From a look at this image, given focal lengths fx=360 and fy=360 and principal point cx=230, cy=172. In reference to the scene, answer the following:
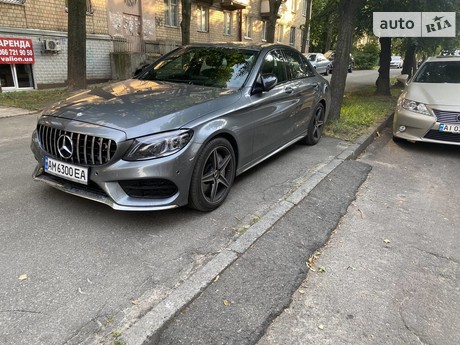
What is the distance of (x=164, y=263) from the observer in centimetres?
273

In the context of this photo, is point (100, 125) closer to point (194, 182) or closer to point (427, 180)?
point (194, 182)

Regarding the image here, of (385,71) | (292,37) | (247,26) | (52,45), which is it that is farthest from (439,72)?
(292,37)

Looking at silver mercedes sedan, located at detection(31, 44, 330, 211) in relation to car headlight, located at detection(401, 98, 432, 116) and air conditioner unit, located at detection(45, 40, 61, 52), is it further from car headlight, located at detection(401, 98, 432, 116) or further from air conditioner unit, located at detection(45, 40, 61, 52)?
air conditioner unit, located at detection(45, 40, 61, 52)

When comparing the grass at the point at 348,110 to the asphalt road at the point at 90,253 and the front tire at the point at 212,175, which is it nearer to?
the asphalt road at the point at 90,253

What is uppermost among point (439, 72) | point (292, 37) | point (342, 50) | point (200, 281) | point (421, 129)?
point (292, 37)

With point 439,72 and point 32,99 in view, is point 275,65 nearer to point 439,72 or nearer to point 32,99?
point 439,72

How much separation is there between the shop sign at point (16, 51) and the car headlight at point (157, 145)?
39.0ft

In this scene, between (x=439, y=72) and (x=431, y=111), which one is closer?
(x=431, y=111)

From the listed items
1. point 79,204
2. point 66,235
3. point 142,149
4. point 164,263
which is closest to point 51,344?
point 164,263

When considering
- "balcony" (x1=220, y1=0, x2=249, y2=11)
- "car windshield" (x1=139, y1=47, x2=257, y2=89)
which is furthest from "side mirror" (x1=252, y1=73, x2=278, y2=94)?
"balcony" (x1=220, y1=0, x2=249, y2=11)

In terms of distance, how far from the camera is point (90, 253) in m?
2.81

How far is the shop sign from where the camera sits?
1202cm

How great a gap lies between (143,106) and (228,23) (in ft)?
74.8

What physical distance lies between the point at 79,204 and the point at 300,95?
130 inches
